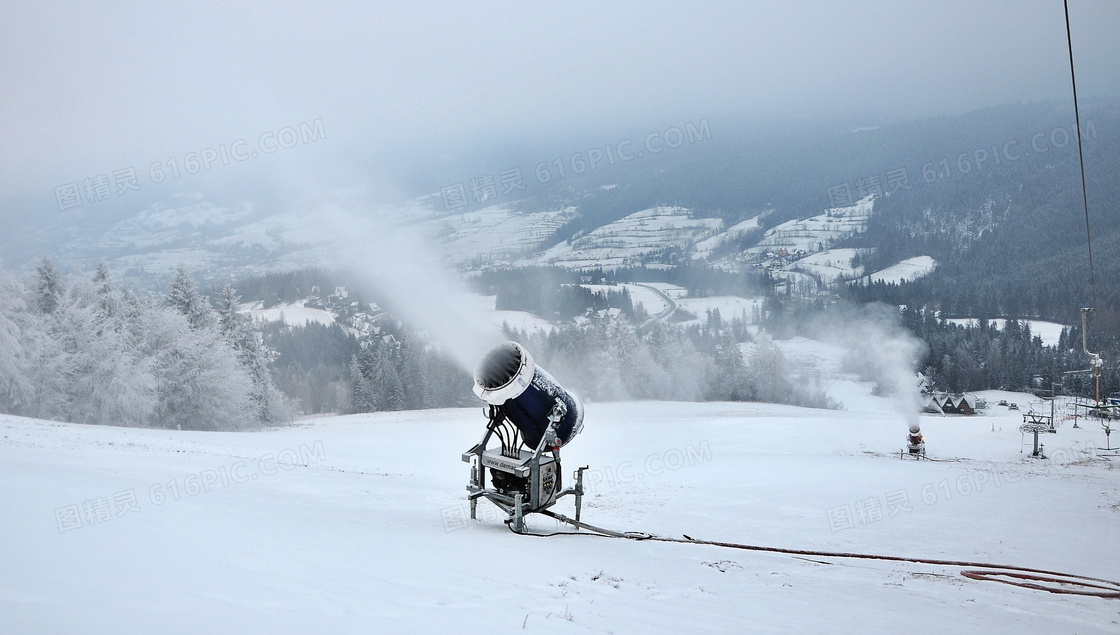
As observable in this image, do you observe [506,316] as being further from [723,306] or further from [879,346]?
[879,346]

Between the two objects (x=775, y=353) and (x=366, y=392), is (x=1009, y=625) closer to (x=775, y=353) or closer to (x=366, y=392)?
(x=366, y=392)

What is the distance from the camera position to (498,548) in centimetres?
861

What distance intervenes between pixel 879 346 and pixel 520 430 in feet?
315

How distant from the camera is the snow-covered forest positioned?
98.1ft

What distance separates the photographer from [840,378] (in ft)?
258

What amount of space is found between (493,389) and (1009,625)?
24.5 feet

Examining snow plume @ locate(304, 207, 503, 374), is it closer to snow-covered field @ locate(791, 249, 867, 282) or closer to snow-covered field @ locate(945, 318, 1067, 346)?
snow-covered field @ locate(945, 318, 1067, 346)

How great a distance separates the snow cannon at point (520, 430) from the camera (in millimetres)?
10133

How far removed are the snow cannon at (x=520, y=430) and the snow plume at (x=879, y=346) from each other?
53166 millimetres

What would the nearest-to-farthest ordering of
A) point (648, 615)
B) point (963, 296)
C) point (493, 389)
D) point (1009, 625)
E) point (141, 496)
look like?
1. point (648, 615)
2. point (1009, 625)
3. point (141, 496)
4. point (493, 389)
5. point (963, 296)

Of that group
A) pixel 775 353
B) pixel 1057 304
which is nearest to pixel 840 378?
pixel 775 353

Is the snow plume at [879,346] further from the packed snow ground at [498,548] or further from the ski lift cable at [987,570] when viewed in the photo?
the ski lift cable at [987,570]

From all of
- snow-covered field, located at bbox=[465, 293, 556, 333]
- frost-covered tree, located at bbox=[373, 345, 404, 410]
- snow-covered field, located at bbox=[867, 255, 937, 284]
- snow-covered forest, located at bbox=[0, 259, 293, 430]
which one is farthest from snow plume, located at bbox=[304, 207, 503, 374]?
snow-covered field, located at bbox=[867, 255, 937, 284]

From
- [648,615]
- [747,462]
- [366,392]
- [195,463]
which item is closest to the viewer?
[648,615]
